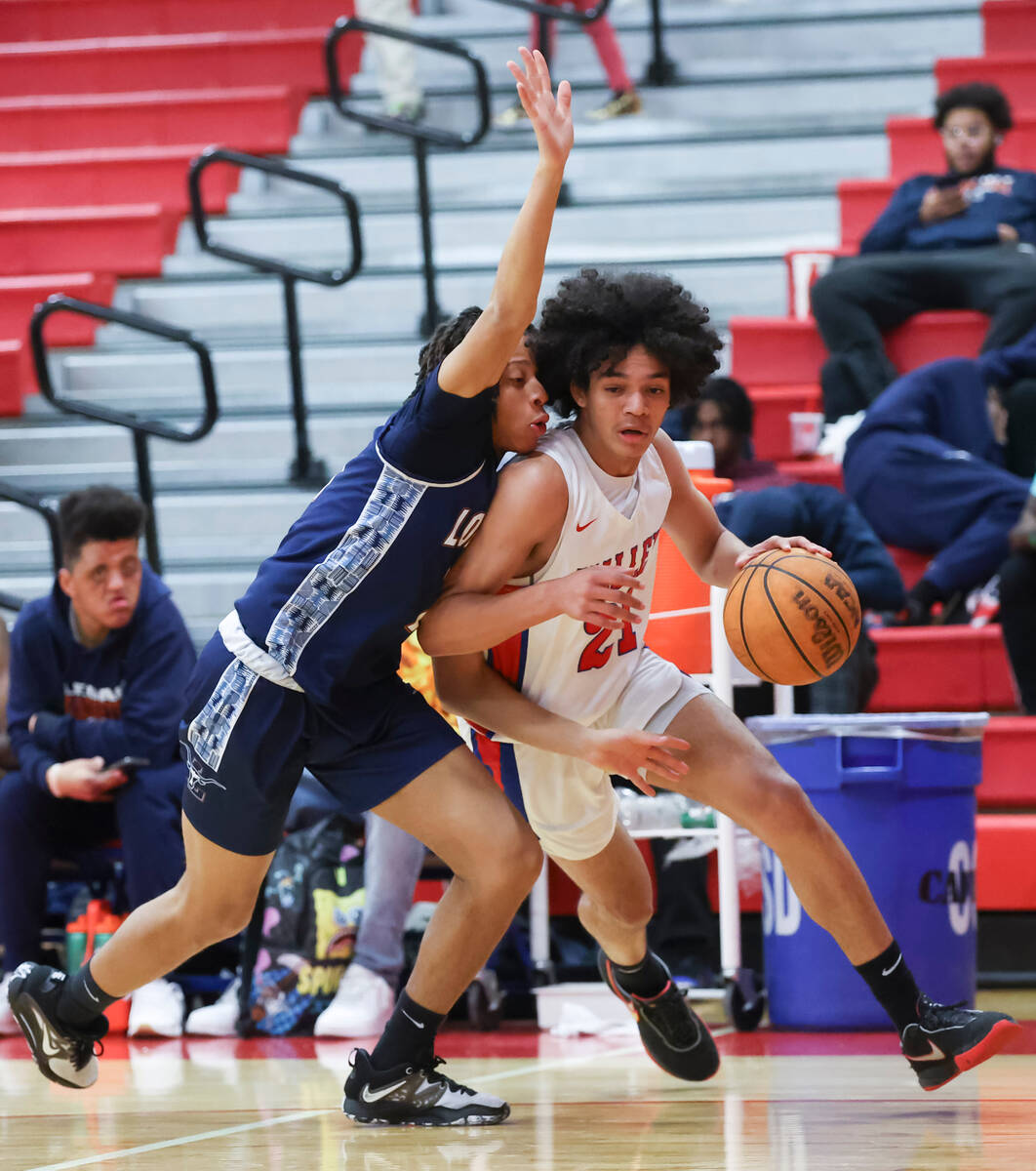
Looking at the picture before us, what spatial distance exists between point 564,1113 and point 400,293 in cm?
498

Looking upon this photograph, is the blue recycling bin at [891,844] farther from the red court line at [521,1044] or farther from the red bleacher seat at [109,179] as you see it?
the red bleacher seat at [109,179]

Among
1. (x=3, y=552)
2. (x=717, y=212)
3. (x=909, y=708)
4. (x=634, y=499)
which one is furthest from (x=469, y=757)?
(x=717, y=212)

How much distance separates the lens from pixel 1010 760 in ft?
16.9

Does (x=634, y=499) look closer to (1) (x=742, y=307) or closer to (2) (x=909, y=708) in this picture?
(2) (x=909, y=708)

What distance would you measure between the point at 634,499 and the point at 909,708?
2.56m

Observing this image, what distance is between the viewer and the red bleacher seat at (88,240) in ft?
26.5

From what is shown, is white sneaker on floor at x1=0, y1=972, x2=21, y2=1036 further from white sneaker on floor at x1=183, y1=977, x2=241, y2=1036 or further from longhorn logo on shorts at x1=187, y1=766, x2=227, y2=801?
longhorn logo on shorts at x1=187, y1=766, x2=227, y2=801

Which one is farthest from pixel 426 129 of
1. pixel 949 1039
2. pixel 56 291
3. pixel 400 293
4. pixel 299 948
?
pixel 949 1039

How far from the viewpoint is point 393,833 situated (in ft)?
15.2

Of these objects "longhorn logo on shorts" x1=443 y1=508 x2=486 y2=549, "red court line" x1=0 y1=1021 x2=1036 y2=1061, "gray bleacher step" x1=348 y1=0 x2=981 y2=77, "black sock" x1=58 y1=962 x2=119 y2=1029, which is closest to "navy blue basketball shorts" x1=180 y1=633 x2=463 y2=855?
"longhorn logo on shorts" x1=443 y1=508 x2=486 y2=549

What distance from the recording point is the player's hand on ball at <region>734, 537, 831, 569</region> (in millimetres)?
3264

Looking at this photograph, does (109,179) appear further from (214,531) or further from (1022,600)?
(1022,600)

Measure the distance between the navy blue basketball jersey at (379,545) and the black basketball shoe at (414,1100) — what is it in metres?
0.70

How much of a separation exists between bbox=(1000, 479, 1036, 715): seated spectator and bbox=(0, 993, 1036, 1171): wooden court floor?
1148 mm
